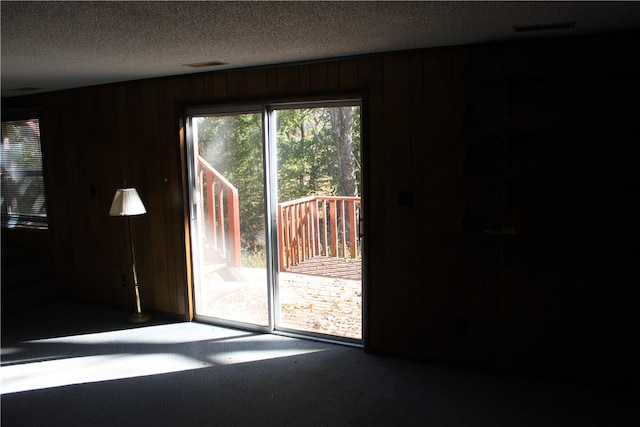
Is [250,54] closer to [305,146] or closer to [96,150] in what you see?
[305,146]

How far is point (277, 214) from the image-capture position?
157 inches

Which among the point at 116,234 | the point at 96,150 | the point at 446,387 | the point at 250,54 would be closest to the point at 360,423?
the point at 446,387

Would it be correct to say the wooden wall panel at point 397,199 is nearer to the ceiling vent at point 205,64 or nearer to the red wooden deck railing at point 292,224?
the red wooden deck railing at point 292,224

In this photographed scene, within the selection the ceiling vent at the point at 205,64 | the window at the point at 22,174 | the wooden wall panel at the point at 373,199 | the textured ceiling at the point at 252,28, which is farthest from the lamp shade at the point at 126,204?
the wooden wall panel at the point at 373,199

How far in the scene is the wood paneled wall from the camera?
2.88 meters

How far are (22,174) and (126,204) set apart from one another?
83.9 inches

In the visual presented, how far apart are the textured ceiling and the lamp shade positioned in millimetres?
1108

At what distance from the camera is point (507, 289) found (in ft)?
10.5

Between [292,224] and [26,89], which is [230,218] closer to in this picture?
[292,224]

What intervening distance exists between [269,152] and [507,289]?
2056 millimetres

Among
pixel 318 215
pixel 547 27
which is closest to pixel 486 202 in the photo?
pixel 547 27

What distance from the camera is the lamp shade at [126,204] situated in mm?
4113

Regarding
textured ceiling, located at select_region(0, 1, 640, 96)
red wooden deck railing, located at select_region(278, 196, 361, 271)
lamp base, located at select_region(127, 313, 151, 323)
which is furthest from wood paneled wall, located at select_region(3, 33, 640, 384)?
lamp base, located at select_region(127, 313, 151, 323)

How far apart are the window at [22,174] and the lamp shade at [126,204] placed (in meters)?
1.65
